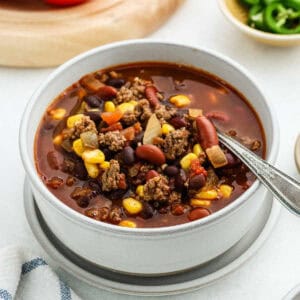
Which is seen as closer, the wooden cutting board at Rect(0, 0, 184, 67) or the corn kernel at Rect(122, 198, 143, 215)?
the corn kernel at Rect(122, 198, 143, 215)

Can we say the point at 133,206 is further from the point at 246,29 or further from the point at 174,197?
the point at 246,29

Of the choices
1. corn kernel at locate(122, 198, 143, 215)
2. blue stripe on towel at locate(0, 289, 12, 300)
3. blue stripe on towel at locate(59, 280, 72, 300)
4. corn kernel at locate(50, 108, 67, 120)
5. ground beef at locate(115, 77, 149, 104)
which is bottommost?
blue stripe on towel at locate(0, 289, 12, 300)

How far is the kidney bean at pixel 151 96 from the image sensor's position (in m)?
2.49

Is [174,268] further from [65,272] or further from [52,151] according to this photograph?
[52,151]

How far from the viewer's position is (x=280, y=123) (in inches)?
114

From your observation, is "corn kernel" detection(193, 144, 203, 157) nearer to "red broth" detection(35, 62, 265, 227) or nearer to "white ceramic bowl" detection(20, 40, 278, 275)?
"red broth" detection(35, 62, 265, 227)

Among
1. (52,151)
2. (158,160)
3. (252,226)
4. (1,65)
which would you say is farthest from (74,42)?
(252,226)

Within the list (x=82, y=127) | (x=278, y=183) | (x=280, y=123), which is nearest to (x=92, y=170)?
(x=82, y=127)

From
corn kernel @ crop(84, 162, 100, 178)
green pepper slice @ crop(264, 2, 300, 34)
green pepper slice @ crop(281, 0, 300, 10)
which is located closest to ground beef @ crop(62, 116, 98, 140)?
corn kernel @ crop(84, 162, 100, 178)

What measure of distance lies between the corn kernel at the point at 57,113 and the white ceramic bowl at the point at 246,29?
1023mm

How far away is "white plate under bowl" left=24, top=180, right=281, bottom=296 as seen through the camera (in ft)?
7.22

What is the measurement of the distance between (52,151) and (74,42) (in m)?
0.84

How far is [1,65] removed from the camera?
3162 millimetres

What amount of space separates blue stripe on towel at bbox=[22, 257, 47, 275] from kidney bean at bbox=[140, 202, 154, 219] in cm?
40
